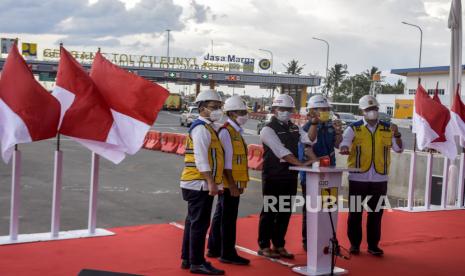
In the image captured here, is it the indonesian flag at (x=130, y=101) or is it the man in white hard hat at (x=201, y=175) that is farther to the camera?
the indonesian flag at (x=130, y=101)

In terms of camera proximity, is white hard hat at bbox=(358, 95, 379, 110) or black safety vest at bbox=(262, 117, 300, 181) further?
white hard hat at bbox=(358, 95, 379, 110)

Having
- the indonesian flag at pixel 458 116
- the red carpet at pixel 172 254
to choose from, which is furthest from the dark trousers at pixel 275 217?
the indonesian flag at pixel 458 116

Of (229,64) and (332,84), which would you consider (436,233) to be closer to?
(229,64)

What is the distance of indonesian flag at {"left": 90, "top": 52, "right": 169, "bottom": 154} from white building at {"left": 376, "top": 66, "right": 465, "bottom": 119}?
65767 mm

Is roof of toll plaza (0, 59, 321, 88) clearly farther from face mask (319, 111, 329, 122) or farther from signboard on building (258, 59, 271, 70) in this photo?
face mask (319, 111, 329, 122)

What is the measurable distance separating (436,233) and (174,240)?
412 centimetres

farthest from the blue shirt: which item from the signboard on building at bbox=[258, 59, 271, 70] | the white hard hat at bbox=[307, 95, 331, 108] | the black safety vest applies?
the signboard on building at bbox=[258, 59, 271, 70]

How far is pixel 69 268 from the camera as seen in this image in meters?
6.46

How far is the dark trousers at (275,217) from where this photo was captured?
282 inches

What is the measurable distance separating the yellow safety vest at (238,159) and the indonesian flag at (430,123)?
4.72 m

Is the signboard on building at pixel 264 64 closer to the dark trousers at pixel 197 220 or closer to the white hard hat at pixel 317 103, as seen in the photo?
the white hard hat at pixel 317 103

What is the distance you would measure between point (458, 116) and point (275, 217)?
5.57 meters

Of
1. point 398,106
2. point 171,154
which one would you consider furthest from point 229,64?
point 171,154

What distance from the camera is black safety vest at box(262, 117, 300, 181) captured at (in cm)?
711
